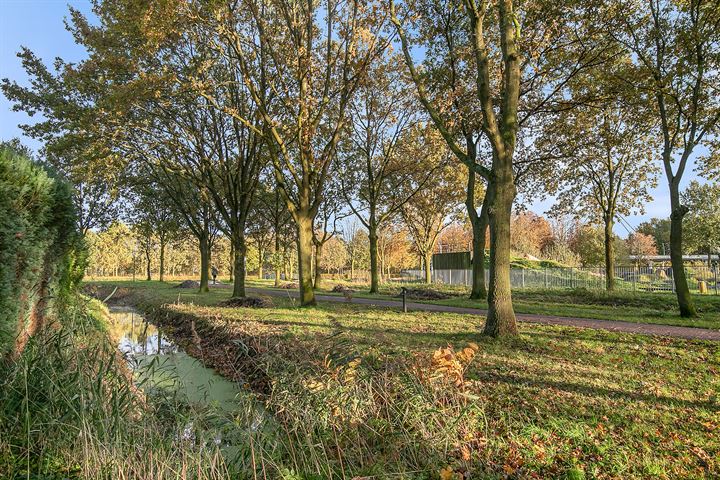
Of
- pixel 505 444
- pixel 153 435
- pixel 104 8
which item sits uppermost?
pixel 104 8

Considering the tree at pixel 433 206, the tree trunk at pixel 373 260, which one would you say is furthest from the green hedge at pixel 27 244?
the tree at pixel 433 206

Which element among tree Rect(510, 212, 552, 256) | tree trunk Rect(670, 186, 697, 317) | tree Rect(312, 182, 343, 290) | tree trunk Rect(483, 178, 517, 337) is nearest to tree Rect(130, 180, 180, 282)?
tree Rect(312, 182, 343, 290)

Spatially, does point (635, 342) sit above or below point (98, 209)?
below

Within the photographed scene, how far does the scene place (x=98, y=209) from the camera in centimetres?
3469

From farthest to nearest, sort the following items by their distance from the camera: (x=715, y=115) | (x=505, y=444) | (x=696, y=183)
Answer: (x=696, y=183) < (x=715, y=115) < (x=505, y=444)

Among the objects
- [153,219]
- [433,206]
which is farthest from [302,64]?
[153,219]

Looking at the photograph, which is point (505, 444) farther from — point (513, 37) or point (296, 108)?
point (296, 108)

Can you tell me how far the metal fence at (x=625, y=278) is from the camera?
2138cm

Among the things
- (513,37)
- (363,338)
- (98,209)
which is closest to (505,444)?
(363,338)

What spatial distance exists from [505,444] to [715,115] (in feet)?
43.6

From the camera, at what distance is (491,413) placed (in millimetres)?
4887

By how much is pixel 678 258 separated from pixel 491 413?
11328 millimetres

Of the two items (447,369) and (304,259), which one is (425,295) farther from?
(447,369)

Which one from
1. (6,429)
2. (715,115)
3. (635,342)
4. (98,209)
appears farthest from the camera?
(98,209)
